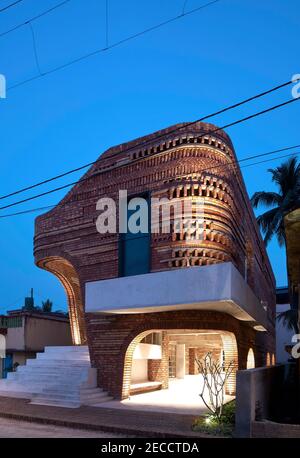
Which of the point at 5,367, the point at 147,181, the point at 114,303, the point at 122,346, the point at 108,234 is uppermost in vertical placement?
the point at 147,181

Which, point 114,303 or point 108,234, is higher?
point 108,234

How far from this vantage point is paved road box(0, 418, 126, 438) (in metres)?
9.78

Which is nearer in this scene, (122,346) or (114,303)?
(114,303)

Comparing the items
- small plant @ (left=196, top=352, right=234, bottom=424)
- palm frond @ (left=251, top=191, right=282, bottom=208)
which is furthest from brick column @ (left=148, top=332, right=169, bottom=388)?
palm frond @ (left=251, top=191, right=282, bottom=208)

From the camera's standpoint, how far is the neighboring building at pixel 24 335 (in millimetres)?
20719

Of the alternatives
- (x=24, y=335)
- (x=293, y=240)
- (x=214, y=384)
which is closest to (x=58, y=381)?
(x=214, y=384)

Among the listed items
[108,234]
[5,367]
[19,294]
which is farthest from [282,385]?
[19,294]

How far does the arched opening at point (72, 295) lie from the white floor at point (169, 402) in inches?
164

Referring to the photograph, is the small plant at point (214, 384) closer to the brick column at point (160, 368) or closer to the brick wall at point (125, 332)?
the brick wall at point (125, 332)

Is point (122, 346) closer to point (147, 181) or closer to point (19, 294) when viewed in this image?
point (147, 181)

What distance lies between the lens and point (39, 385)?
1507cm

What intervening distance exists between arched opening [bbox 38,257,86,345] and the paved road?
8059mm

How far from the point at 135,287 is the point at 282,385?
19.4ft

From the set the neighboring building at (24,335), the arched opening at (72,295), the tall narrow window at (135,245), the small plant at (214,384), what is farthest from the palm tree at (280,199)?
the small plant at (214,384)
